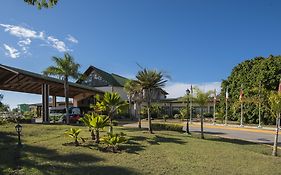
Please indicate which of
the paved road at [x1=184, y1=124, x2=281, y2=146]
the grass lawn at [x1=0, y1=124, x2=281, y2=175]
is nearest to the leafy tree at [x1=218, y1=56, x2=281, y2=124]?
the paved road at [x1=184, y1=124, x2=281, y2=146]

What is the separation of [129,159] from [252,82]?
30768 mm

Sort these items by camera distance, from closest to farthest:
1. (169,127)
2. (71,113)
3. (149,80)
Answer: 1. (149,80)
2. (169,127)
3. (71,113)

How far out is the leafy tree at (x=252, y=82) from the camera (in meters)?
33.8

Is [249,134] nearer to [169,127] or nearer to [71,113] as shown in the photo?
[169,127]

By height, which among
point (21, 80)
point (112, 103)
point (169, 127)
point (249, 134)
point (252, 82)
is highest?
point (252, 82)

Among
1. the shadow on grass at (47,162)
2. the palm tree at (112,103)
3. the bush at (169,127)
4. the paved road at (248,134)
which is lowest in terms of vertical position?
the paved road at (248,134)

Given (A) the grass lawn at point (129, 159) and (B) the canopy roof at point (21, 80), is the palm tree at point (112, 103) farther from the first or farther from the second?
(B) the canopy roof at point (21, 80)

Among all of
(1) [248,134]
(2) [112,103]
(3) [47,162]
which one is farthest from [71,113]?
(3) [47,162]

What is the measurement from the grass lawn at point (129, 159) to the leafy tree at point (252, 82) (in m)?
18.8

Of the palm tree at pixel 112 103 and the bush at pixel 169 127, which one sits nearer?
the palm tree at pixel 112 103

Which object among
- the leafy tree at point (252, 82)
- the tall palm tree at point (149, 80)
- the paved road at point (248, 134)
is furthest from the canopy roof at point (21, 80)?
the leafy tree at point (252, 82)

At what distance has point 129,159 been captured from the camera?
10766mm

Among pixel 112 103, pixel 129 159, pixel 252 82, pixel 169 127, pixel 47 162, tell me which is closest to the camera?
pixel 47 162

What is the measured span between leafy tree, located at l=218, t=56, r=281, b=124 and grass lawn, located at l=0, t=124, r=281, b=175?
61.7 ft
